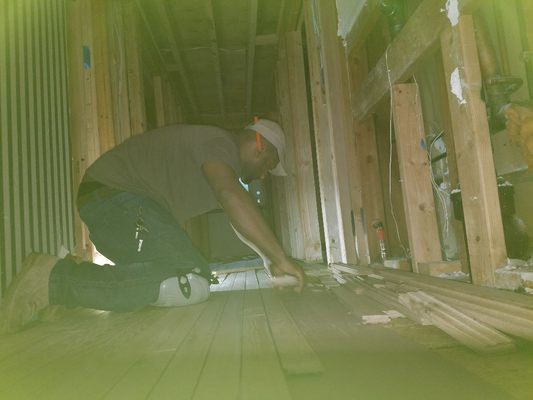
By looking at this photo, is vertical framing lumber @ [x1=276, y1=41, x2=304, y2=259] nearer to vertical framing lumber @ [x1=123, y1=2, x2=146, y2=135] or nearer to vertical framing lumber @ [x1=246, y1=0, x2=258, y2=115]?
vertical framing lumber @ [x1=246, y1=0, x2=258, y2=115]

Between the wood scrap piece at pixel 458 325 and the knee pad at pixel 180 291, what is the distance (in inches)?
39.2

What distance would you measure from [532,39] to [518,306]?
914mm

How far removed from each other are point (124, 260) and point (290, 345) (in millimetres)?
1319

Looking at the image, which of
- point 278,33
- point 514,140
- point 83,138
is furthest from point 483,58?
point 278,33

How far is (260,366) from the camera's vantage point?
3.46 ft

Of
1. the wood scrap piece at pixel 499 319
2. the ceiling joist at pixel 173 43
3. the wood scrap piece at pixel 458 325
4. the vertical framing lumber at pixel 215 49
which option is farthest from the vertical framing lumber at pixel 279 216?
the wood scrap piece at pixel 499 319

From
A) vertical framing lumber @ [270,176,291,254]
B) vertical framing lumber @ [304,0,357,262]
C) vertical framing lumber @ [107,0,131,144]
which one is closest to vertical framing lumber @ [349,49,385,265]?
vertical framing lumber @ [304,0,357,262]

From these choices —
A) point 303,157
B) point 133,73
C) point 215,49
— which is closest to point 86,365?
point 133,73

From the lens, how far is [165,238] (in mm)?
2152

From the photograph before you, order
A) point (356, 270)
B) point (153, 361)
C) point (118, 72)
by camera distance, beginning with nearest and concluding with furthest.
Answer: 1. point (153, 361)
2. point (356, 270)
3. point (118, 72)

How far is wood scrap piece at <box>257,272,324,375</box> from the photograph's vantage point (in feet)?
3.27

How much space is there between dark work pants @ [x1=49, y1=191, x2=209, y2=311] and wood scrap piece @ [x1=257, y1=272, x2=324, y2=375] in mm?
550

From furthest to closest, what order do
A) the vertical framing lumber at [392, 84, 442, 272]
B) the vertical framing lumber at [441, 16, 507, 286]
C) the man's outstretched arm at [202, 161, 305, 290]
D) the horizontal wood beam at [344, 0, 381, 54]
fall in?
1. the horizontal wood beam at [344, 0, 381, 54]
2. the vertical framing lumber at [392, 84, 442, 272]
3. the man's outstretched arm at [202, 161, 305, 290]
4. the vertical framing lumber at [441, 16, 507, 286]

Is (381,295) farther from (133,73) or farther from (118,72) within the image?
(133,73)
